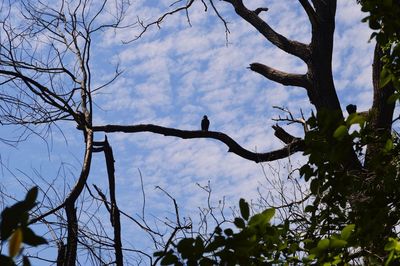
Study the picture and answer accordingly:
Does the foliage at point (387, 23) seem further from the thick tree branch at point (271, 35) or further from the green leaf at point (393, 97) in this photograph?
the thick tree branch at point (271, 35)

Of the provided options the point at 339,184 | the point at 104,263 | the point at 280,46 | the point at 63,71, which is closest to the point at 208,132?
the point at 280,46

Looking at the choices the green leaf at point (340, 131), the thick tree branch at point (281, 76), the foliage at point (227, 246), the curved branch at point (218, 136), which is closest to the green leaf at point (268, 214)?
the foliage at point (227, 246)

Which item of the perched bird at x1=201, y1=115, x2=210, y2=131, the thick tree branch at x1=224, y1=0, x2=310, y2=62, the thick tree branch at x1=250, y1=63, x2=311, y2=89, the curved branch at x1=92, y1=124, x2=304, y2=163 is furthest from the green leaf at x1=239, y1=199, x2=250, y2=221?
the perched bird at x1=201, y1=115, x2=210, y2=131

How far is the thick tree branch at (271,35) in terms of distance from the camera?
7.84 meters

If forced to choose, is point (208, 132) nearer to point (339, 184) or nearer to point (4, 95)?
point (4, 95)

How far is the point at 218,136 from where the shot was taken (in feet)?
24.5

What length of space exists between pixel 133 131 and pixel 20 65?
9.07ft

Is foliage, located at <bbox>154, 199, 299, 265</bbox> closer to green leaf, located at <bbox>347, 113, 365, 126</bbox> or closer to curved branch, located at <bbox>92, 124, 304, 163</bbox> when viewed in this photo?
green leaf, located at <bbox>347, 113, 365, 126</bbox>

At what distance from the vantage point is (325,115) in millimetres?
2395

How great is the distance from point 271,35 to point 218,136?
1754 millimetres

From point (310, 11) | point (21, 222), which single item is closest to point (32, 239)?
point (21, 222)

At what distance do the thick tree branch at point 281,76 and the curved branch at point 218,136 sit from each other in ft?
3.03

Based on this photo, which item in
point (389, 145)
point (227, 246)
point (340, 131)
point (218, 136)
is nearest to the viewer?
point (227, 246)

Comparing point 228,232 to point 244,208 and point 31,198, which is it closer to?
point 244,208
